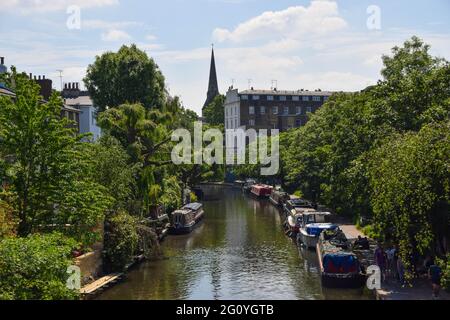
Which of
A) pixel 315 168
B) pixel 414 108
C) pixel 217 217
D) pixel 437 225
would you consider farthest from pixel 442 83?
pixel 217 217

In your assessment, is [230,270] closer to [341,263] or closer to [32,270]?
[341,263]

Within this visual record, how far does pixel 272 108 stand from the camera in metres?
134

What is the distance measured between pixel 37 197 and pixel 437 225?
59.3 feet

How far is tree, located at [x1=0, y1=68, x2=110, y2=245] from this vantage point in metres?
26.9

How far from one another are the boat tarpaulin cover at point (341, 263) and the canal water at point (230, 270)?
109 centimetres

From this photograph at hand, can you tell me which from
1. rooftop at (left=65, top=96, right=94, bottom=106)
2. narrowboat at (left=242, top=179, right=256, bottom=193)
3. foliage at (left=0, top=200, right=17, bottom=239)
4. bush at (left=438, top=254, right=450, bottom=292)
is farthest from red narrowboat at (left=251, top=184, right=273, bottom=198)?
foliage at (left=0, top=200, right=17, bottom=239)

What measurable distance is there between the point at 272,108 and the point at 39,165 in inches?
4274

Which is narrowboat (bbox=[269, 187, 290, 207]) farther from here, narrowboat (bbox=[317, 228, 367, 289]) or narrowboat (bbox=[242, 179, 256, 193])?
narrowboat (bbox=[317, 228, 367, 289])

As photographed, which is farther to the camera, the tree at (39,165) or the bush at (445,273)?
the tree at (39,165)

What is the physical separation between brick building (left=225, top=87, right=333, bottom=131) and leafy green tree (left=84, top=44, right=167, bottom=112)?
68.0m

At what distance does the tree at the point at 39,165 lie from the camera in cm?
2694

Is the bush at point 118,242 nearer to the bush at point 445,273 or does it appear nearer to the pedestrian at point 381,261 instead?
the pedestrian at point 381,261

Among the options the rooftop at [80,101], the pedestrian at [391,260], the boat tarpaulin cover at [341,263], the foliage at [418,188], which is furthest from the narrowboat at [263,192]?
the foliage at [418,188]
